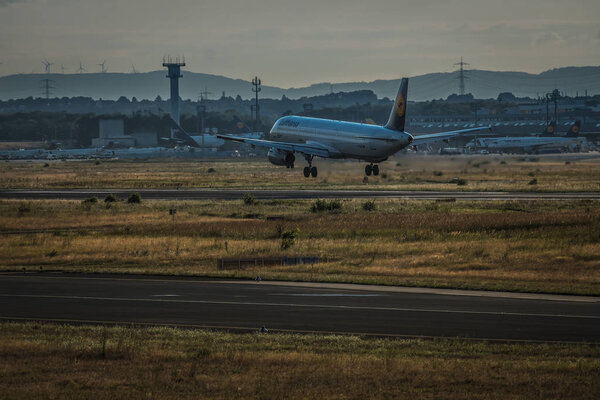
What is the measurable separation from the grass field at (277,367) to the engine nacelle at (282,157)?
212 feet

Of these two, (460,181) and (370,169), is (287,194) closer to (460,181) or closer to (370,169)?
(370,169)

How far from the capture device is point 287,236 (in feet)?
175

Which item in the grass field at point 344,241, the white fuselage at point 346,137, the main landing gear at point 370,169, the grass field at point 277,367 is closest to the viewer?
the grass field at point 277,367

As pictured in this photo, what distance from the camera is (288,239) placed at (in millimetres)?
53000

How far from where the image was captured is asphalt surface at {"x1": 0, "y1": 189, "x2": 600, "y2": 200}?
82581 millimetres

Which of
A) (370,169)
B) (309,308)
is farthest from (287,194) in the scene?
(309,308)

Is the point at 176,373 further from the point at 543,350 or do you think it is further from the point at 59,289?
the point at 59,289

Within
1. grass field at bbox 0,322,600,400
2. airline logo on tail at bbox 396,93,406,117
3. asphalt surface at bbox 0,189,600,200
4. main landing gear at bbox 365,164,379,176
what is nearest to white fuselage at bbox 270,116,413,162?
airline logo on tail at bbox 396,93,406,117

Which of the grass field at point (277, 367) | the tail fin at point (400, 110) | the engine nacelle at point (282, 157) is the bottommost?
the grass field at point (277, 367)

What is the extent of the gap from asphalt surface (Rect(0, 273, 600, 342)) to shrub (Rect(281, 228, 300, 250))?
11817 millimetres

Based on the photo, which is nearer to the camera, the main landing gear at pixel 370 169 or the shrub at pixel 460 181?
the main landing gear at pixel 370 169

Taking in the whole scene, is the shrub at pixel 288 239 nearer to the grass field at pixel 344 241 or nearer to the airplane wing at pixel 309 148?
the grass field at pixel 344 241

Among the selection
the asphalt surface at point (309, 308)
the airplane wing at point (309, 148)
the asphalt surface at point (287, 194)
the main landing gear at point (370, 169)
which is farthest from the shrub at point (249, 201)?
the asphalt surface at point (309, 308)

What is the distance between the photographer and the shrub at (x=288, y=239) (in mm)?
51594
